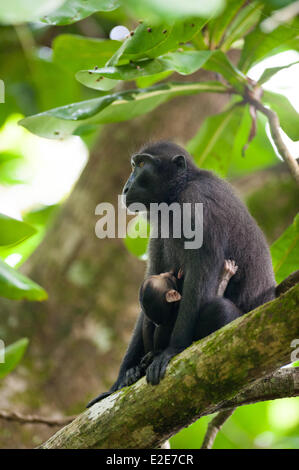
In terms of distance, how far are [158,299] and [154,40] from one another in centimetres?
175

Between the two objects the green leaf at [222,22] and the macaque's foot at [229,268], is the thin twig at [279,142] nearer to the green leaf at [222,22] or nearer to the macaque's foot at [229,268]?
the green leaf at [222,22]

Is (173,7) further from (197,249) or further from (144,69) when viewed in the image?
(197,249)

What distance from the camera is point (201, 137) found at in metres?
4.92

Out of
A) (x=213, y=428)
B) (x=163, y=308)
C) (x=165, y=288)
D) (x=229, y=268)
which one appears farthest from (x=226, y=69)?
(x=213, y=428)

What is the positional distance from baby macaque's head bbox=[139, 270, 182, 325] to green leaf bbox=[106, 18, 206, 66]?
5.13 feet

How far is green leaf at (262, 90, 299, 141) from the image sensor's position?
4367mm

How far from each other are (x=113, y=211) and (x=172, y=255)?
1.88 meters

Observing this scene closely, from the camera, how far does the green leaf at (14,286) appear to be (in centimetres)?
347

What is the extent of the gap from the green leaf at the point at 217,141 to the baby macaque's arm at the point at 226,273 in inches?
47.7

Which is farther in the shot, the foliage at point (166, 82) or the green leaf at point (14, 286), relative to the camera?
the green leaf at point (14, 286)

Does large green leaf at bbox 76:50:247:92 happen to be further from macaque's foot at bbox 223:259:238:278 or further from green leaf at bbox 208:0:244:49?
macaque's foot at bbox 223:259:238:278

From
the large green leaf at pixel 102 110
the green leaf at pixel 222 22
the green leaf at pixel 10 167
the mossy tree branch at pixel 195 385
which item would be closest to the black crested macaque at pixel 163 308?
the mossy tree branch at pixel 195 385

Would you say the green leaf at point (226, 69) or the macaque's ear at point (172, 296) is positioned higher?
the green leaf at point (226, 69)
